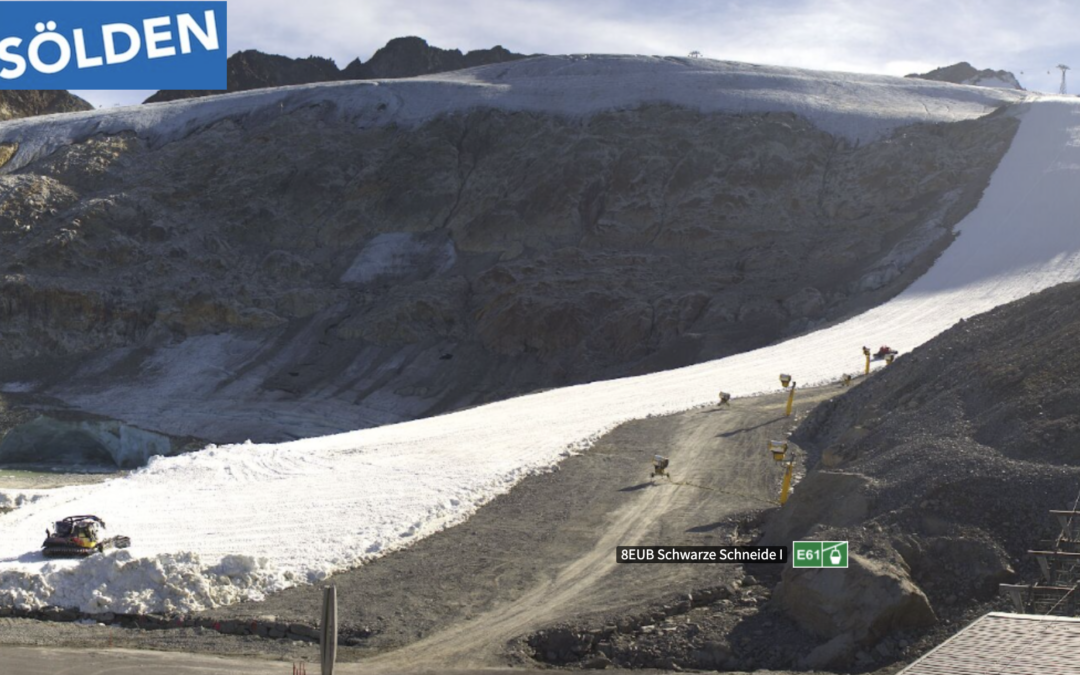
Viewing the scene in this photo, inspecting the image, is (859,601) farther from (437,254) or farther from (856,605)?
(437,254)

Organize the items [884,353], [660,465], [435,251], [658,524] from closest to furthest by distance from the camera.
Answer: [658,524] < [660,465] < [884,353] < [435,251]

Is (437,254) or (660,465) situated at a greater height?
(437,254)

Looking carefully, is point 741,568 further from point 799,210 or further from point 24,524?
point 799,210

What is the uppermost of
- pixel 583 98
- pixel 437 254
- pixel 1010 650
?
pixel 583 98

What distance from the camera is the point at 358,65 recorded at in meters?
128

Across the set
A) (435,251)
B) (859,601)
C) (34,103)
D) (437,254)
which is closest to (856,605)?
(859,601)

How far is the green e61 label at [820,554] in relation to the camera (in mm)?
15567

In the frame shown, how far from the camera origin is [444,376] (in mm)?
51594

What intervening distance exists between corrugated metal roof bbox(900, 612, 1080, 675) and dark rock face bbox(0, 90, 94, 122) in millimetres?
101641

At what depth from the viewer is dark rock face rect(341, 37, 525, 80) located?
12650 centimetres

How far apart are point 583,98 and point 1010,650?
6477 centimetres

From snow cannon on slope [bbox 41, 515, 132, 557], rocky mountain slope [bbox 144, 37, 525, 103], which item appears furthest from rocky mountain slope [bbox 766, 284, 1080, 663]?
rocky mountain slope [bbox 144, 37, 525, 103]

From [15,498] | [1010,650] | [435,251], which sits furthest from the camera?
[435,251]

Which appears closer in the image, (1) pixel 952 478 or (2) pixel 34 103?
(1) pixel 952 478
